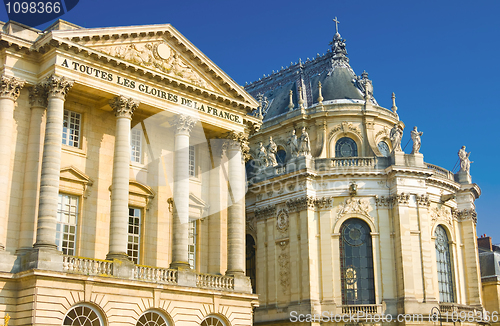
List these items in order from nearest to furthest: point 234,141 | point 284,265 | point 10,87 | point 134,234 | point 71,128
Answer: point 10,87, point 71,128, point 134,234, point 234,141, point 284,265

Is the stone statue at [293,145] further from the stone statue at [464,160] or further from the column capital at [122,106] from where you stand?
the column capital at [122,106]

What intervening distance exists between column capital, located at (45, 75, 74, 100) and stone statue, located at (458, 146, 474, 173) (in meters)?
31.4

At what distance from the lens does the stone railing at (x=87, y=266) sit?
79.3 ft

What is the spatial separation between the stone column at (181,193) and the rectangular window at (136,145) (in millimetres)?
1998

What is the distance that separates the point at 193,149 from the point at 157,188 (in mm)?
3636

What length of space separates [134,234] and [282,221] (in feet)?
47.8

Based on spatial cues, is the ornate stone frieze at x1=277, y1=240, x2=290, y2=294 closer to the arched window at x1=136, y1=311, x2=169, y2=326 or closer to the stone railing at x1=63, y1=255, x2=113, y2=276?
the arched window at x1=136, y1=311, x2=169, y2=326

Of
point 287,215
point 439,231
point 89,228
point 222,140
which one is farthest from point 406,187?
point 89,228

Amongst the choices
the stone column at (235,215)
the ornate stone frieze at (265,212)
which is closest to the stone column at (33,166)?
the stone column at (235,215)

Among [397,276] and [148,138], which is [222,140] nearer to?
[148,138]

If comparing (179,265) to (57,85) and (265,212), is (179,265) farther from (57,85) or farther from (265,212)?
(265,212)

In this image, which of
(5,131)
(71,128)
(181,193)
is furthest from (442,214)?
(5,131)

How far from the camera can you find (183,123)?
99.0ft

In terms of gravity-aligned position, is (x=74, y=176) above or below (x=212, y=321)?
above
